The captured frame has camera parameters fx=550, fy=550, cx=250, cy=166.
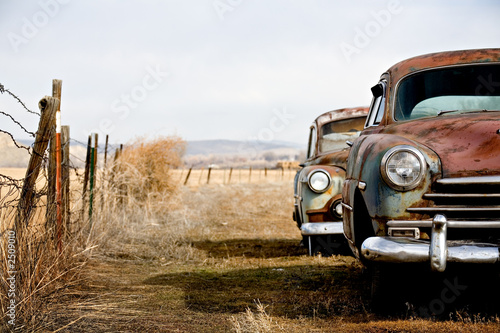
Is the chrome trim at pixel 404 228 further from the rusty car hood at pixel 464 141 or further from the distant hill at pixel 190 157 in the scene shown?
the distant hill at pixel 190 157

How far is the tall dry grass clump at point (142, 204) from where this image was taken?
7.95 metres

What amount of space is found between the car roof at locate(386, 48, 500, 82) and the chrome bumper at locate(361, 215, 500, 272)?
1.80 m

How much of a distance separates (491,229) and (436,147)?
619 mm

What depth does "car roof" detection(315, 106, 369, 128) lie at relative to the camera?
324 inches

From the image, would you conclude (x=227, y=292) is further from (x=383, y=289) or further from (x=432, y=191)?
(x=432, y=191)

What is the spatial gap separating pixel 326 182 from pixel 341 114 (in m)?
1.84

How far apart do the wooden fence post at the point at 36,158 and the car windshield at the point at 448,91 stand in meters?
3.07

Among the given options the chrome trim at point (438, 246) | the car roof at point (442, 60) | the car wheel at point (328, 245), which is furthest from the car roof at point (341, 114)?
the chrome trim at point (438, 246)

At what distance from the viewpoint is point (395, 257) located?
3.32 metres

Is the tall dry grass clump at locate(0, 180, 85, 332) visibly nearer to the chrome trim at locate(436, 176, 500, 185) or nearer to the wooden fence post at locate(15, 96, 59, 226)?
the wooden fence post at locate(15, 96, 59, 226)

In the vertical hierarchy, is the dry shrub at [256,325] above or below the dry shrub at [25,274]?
below

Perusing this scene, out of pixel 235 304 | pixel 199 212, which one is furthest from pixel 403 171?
pixel 199 212

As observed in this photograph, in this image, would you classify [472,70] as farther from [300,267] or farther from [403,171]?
[300,267]


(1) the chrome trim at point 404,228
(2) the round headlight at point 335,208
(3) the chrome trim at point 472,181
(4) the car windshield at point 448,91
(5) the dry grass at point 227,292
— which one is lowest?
(5) the dry grass at point 227,292
